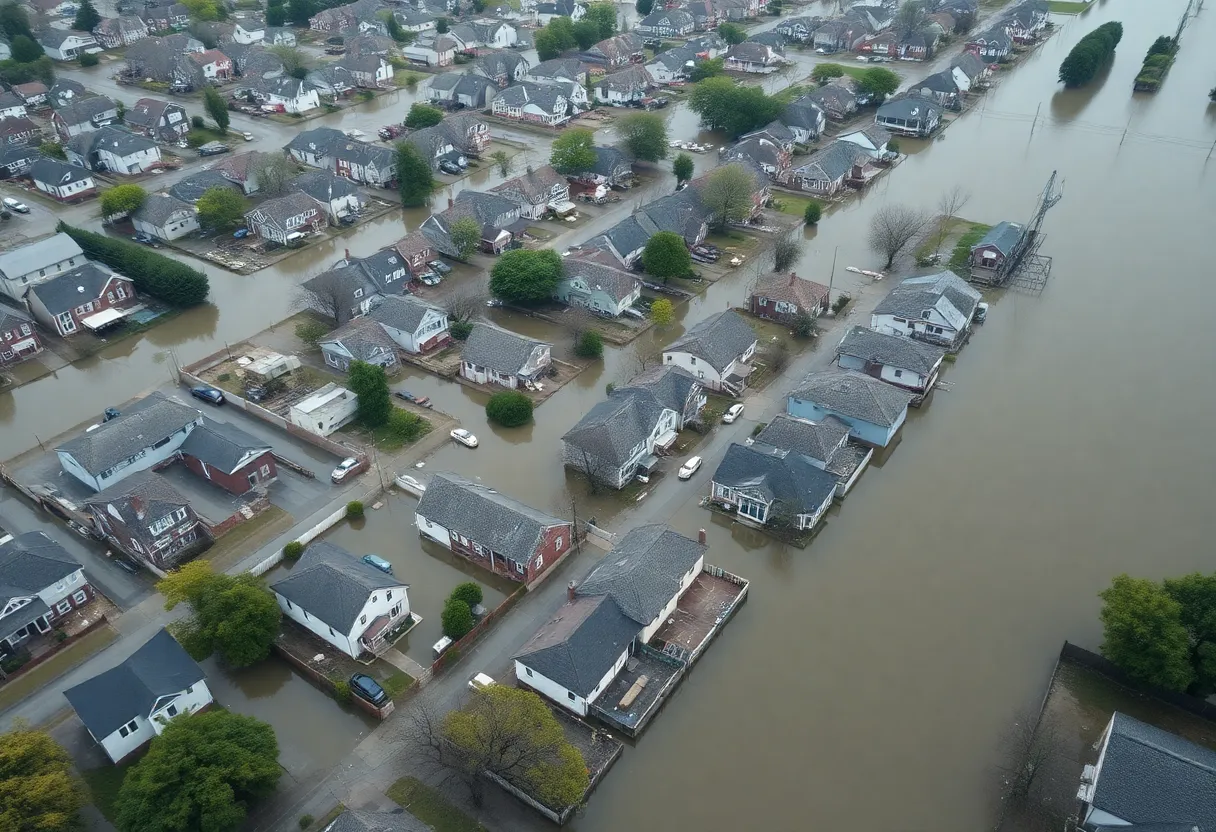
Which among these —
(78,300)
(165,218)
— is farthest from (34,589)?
(165,218)

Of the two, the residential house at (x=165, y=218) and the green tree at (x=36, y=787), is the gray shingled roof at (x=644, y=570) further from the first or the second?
the residential house at (x=165, y=218)

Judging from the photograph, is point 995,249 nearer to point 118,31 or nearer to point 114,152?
point 114,152

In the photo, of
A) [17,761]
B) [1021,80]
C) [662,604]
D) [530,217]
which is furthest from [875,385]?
[1021,80]

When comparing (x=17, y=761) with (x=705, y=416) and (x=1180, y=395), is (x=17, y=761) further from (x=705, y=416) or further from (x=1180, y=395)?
(x=1180, y=395)

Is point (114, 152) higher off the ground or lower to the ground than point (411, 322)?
higher

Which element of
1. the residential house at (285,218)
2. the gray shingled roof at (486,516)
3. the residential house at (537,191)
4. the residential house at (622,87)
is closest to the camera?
the gray shingled roof at (486,516)

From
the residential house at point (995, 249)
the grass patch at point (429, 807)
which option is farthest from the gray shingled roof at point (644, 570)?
the residential house at point (995, 249)
